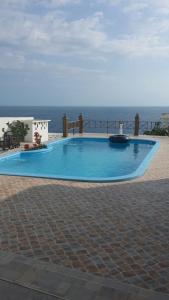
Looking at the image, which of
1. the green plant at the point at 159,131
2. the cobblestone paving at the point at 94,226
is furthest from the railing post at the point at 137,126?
the cobblestone paving at the point at 94,226

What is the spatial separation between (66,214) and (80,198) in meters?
1.01

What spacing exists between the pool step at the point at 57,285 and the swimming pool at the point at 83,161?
452cm

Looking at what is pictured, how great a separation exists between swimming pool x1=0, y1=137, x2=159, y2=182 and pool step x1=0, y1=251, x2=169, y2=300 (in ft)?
14.8

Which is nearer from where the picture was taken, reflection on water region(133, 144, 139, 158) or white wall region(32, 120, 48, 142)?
reflection on water region(133, 144, 139, 158)

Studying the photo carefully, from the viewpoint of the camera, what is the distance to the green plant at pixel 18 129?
554 inches

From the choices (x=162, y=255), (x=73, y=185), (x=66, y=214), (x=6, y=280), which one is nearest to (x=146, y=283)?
(x=162, y=255)

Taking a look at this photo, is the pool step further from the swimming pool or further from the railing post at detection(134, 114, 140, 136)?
the railing post at detection(134, 114, 140, 136)

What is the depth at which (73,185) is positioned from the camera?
7.65 m

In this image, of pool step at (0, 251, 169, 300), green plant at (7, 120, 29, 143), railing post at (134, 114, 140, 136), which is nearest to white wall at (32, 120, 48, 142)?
green plant at (7, 120, 29, 143)

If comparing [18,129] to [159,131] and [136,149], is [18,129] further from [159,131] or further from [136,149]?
[159,131]

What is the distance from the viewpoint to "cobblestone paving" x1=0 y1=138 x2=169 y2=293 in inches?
152

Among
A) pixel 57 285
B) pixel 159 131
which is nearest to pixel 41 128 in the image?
pixel 159 131

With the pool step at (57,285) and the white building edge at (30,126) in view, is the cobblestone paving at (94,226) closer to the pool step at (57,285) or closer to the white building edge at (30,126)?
the pool step at (57,285)

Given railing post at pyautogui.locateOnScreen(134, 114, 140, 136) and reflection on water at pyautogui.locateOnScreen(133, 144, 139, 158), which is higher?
railing post at pyautogui.locateOnScreen(134, 114, 140, 136)
